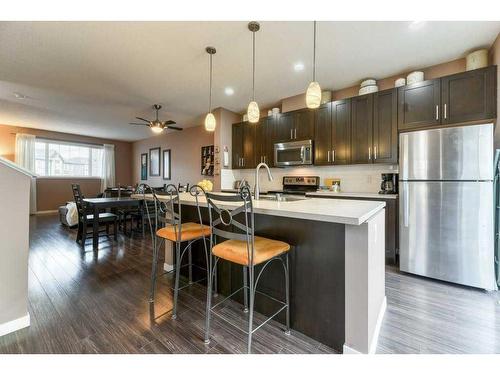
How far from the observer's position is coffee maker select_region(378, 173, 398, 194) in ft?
10.7

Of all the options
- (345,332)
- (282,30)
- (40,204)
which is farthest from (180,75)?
(40,204)

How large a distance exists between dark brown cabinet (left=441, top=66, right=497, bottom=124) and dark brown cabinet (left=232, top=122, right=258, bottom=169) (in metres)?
3.07

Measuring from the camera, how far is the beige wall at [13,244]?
5.14 feet

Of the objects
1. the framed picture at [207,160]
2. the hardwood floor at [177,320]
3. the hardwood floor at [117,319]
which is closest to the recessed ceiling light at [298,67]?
the hardwood floor at [177,320]

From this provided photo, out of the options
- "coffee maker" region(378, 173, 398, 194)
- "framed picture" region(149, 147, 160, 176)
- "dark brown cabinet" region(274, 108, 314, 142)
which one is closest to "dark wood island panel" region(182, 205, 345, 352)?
"coffee maker" region(378, 173, 398, 194)

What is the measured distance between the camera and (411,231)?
2650 mm

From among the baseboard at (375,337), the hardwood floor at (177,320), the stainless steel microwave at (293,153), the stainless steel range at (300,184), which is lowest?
the hardwood floor at (177,320)

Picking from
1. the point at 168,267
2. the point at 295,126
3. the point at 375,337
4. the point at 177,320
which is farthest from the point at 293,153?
the point at 177,320

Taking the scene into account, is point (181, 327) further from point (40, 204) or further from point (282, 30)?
point (40, 204)

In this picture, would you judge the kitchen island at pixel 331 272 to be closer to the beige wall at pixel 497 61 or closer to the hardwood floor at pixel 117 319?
the hardwood floor at pixel 117 319

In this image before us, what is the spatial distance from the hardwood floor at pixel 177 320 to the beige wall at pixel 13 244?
18 cm

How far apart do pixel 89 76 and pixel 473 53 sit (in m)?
5.26

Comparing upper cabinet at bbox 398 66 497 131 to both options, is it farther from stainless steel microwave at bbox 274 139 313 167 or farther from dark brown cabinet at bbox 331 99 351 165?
stainless steel microwave at bbox 274 139 313 167

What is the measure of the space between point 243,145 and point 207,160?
1627 millimetres
